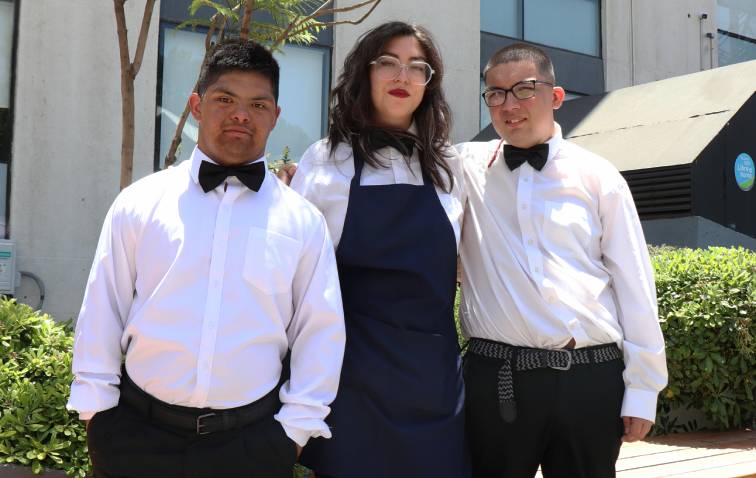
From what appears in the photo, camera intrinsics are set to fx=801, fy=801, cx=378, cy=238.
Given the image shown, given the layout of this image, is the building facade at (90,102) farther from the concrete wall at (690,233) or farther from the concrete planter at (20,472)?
the concrete planter at (20,472)

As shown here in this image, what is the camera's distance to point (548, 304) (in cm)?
290

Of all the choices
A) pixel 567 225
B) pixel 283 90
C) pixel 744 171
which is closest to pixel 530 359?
pixel 567 225

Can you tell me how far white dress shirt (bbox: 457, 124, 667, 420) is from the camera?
2896 millimetres

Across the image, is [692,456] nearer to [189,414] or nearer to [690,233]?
[189,414]

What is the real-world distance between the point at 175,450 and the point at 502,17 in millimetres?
11794

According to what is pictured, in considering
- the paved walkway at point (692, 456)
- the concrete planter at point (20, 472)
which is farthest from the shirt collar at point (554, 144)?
the concrete planter at point (20, 472)

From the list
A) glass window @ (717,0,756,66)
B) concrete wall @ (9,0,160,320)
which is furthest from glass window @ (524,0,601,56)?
concrete wall @ (9,0,160,320)

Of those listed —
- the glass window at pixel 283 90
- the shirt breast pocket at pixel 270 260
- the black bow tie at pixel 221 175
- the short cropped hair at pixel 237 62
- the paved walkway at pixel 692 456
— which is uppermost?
the glass window at pixel 283 90

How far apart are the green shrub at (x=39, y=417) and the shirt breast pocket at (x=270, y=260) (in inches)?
57.8

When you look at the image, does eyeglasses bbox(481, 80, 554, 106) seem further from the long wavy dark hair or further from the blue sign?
the blue sign

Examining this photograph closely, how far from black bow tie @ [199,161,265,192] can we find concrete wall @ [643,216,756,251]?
7808 millimetres

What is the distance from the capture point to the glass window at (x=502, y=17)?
12.9m

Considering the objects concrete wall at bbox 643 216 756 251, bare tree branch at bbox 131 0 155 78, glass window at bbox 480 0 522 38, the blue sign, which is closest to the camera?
bare tree branch at bbox 131 0 155 78

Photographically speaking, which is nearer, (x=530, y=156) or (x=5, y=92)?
(x=530, y=156)
